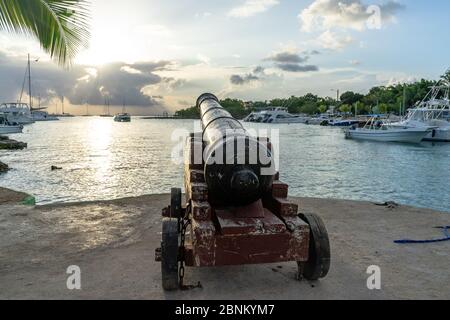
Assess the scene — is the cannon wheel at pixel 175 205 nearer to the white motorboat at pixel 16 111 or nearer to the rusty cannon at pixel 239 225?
the rusty cannon at pixel 239 225

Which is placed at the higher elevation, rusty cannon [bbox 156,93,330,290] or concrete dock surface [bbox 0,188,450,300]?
rusty cannon [bbox 156,93,330,290]

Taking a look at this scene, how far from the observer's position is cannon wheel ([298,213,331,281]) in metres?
3.93

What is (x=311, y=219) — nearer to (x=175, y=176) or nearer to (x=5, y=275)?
(x=5, y=275)

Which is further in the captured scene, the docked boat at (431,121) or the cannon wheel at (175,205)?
the docked boat at (431,121)

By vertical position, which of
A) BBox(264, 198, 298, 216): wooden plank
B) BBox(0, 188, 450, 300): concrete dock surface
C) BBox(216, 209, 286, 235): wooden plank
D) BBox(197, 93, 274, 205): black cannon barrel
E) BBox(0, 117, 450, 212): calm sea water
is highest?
BBox(197, 93, 274, 205): black cannon barrel

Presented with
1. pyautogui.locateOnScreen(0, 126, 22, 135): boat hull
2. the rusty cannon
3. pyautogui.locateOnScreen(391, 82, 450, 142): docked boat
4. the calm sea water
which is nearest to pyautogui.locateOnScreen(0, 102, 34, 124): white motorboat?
pyautogui.locateOnScreen(0, 126, 22, 135): boat hull

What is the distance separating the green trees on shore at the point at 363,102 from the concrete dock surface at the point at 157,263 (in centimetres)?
4984

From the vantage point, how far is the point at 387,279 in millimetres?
4254

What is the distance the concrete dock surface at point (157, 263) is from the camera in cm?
388

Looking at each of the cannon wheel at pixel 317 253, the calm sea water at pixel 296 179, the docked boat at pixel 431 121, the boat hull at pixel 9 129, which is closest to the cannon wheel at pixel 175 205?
the cannon wheel at pixel 317 253

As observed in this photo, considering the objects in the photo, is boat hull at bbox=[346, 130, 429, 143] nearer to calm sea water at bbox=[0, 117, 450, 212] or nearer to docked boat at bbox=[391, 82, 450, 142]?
docked boat at bbox=[391, 82, 450, 142]

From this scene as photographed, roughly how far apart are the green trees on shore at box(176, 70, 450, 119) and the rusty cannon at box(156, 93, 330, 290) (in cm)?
5265

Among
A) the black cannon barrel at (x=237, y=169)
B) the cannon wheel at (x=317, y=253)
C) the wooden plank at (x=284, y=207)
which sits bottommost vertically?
the cannon wheel at (x=317, y=253)

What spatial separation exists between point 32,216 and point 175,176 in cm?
1320
